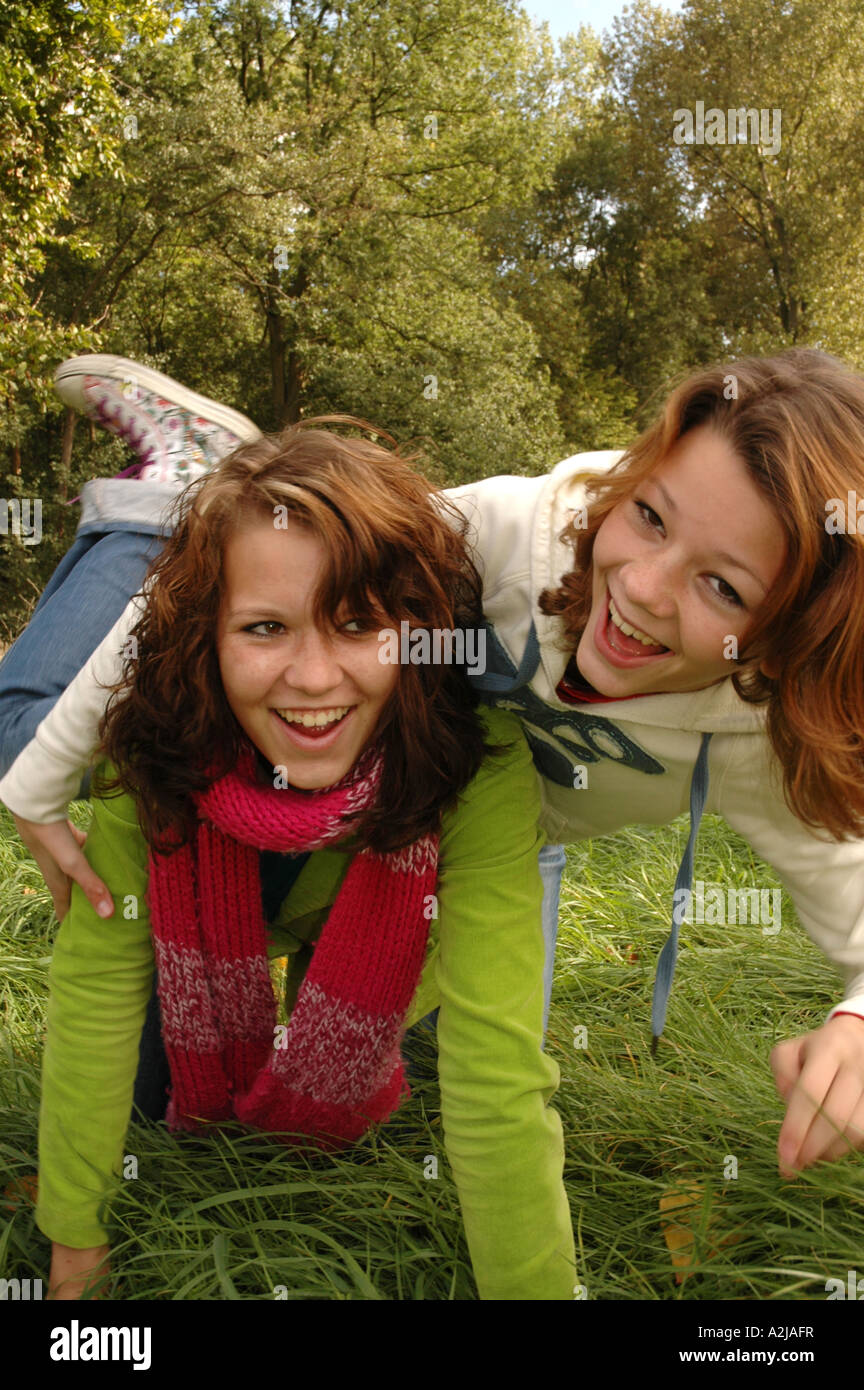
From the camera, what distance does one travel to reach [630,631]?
1706mm

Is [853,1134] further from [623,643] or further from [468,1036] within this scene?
[623,643]

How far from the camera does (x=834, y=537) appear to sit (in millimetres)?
1616

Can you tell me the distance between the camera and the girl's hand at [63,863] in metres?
1.83

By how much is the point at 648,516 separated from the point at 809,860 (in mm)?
635

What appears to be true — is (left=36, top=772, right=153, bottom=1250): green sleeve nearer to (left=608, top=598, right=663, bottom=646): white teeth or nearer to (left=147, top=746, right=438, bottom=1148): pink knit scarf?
(left=147, top=746, right=438, bottom=1148): pink knit scarf

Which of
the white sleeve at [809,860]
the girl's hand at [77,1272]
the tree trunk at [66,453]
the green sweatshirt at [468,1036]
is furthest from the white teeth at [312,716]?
the tree trunk at [66,453]

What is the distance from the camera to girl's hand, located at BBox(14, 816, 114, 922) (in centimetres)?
Answer: 183

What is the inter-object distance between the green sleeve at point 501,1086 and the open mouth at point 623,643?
355 millimetres

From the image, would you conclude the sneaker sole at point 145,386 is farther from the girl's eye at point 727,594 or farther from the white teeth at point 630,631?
the girl's eye at point 727,594

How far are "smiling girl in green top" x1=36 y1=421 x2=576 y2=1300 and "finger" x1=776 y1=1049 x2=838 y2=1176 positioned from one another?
0.37 meters

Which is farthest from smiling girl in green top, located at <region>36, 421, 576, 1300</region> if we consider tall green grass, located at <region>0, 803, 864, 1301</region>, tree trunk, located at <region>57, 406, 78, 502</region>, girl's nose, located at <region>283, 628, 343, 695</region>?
tree trunk, located at <region>57, 406, 78, 502</region>

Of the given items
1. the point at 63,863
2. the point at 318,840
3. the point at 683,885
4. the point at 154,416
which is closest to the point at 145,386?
the point at 154,416
